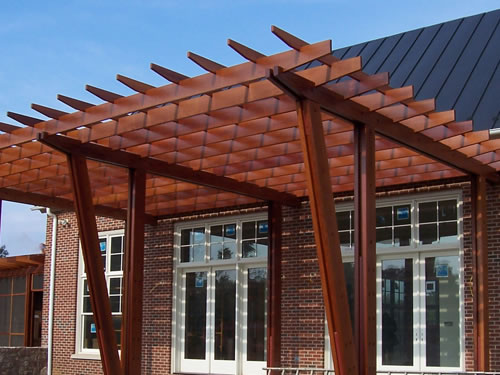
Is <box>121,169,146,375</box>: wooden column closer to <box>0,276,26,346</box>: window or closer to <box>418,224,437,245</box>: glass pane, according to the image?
<box>418,224,437,245</box>: glass pane

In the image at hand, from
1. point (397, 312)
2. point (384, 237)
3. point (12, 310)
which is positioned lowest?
point (12, 310)

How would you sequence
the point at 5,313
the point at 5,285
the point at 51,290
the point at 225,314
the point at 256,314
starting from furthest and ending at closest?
1. the point at 5,285
2. the point at 5,313
3. the point at 51,290
4. the point at 225,314
5. the point at 256,314

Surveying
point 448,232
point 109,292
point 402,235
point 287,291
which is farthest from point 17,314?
point 448,232

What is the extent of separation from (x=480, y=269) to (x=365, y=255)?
3.83 m

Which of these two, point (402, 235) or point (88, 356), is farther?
point (88, 356)

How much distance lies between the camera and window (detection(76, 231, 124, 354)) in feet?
57.0

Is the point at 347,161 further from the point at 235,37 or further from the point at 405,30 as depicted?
the point at 405,30

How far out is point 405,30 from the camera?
16984 millimetres

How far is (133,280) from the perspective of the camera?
35.5 feet

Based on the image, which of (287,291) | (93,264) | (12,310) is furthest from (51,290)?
(93,264)

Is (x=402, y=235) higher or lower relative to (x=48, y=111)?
lower

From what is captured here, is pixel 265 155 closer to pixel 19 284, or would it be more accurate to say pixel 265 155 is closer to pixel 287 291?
pixel 287 291

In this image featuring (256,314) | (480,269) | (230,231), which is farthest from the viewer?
(230,231)

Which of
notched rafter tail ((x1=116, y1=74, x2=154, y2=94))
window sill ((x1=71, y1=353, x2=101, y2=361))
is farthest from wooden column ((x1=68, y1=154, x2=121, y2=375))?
window sill ((x1=71, y1=353, x2=101, y2=361))
